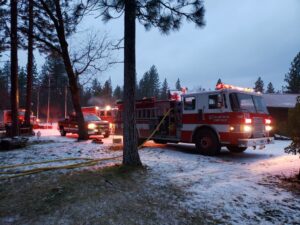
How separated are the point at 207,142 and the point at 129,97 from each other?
509 centimetres

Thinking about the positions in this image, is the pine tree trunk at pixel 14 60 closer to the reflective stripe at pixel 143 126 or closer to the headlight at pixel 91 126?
the headlight at pixel 91 126

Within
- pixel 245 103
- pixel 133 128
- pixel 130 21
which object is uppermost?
pixel 130 21

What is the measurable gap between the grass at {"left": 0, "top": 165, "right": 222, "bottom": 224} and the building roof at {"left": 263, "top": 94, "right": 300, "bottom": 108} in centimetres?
2121

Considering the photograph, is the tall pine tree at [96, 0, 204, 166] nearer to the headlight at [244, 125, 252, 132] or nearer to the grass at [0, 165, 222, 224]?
the grass at [0, 165, 222, 224]

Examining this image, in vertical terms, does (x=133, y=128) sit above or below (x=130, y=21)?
below

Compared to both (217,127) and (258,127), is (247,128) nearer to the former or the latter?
(258,127)

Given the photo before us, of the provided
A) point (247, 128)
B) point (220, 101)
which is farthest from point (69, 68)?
point (247, 128)

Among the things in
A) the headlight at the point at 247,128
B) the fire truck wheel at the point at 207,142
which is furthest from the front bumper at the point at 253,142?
the fire truck wheel at the point at 207,142

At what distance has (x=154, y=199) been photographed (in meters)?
5.31

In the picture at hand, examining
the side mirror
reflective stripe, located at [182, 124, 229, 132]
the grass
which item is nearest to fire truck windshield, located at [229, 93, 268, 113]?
the side mirror

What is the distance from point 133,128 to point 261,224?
405 cm

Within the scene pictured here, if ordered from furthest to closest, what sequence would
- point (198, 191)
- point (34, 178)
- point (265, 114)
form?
1. point (265, 114)
2. point (34, 178)
3. point (198, 191)

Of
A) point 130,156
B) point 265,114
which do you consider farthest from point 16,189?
point 265,114

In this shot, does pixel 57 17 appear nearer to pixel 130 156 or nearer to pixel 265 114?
pixel 130 156
